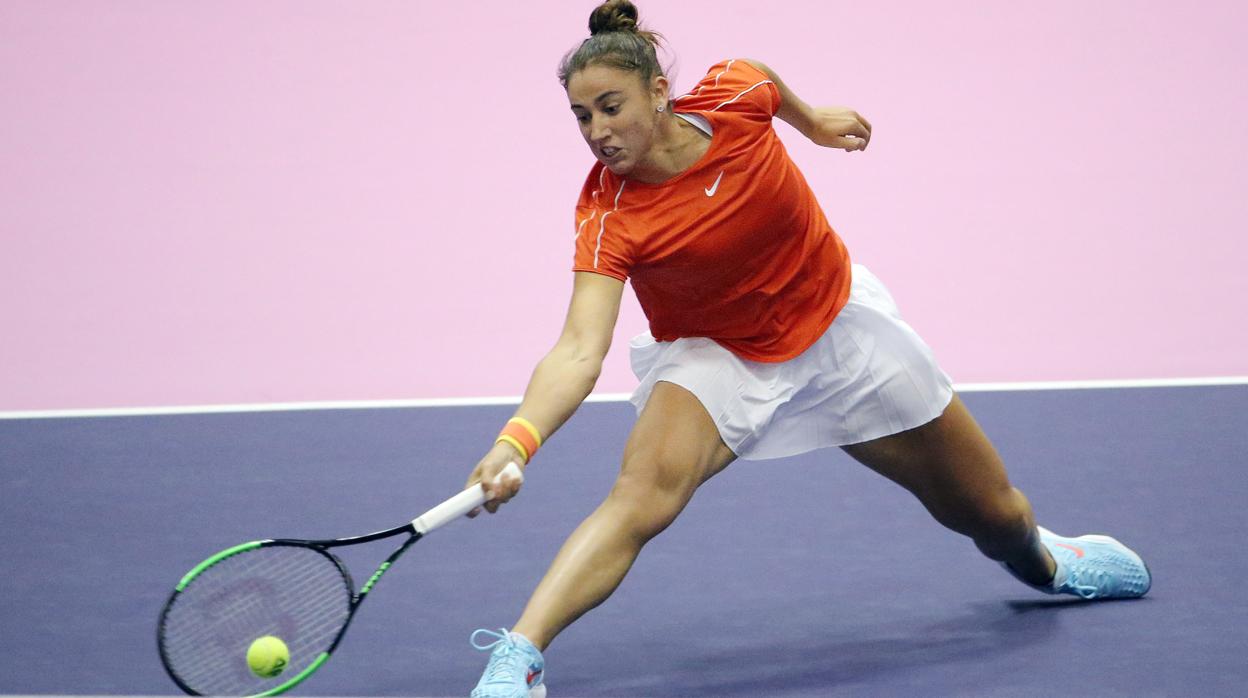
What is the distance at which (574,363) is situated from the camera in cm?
275

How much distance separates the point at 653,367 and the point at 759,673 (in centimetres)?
61

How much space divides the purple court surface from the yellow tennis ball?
1.08 ft

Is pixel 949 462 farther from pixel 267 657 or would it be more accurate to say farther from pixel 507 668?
pixel 267 657

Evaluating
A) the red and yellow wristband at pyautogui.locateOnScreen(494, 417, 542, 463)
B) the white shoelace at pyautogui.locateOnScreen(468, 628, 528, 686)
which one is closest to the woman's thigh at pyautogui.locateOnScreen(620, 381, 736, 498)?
the red and yellow wristband at pyautogui.locateOnScreen(494, 417, 542, 463)

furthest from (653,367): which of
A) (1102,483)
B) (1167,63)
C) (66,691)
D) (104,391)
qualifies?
(1167,63)

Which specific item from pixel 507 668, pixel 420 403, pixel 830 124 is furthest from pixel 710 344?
pixel 420 403

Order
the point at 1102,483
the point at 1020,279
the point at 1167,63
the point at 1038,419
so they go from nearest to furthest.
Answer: the point at 1102,483 → the point at 1038,419 → the point at 1020,279 → the point at 1167,63

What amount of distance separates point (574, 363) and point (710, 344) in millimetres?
402

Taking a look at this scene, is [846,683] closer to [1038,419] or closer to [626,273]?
[626,273]

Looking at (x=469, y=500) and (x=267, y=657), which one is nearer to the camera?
(x=469, y=500)

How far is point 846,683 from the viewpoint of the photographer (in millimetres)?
3020

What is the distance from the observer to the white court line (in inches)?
203

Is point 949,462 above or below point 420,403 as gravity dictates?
below

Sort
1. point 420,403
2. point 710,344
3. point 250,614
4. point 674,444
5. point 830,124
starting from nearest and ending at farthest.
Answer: point 250,614 → point 674,444 → point 710,344 → point 830,124 → point 420,403
